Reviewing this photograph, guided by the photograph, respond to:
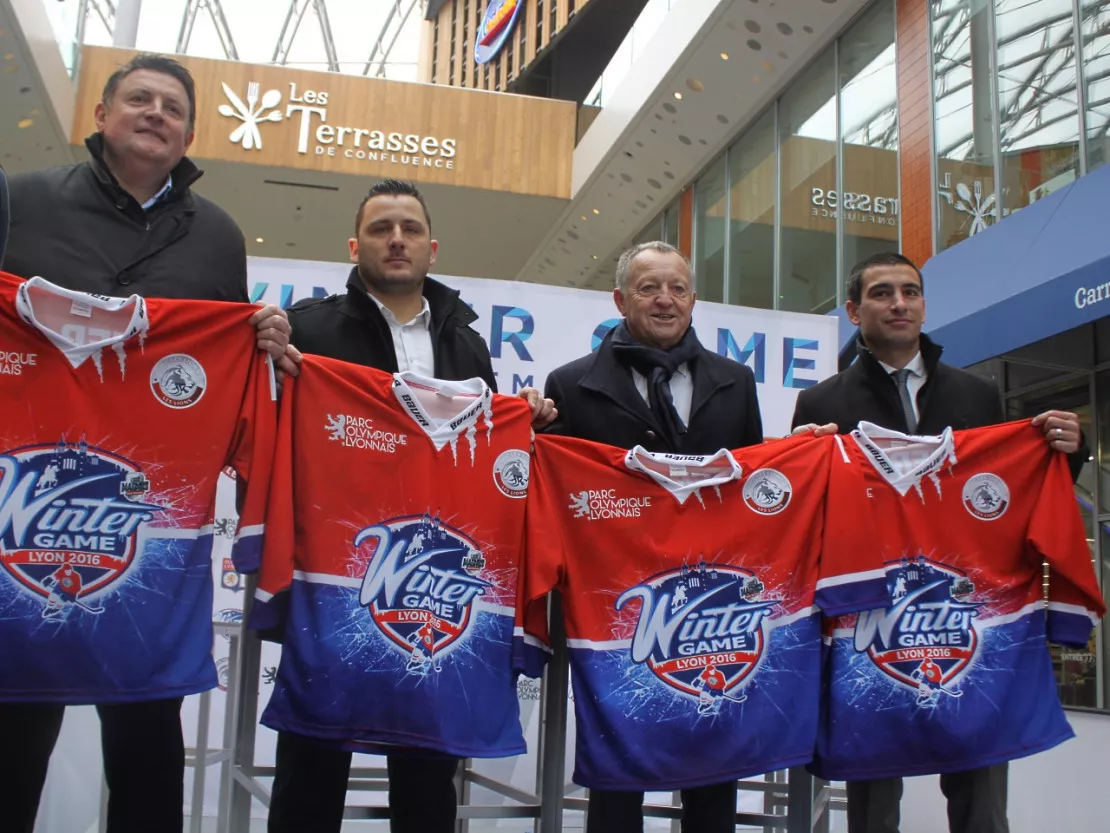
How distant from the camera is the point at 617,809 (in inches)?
104

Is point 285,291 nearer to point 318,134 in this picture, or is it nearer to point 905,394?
point 905,394

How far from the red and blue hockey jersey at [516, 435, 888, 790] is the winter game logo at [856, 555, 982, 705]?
0.43 feet

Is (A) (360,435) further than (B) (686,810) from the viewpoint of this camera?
No

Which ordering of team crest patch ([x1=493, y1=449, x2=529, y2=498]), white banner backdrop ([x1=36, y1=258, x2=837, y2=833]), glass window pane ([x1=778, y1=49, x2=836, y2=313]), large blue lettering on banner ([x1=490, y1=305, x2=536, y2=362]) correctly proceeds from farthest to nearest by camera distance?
1. glass window pane ([x1=778, y1=49, x2=836, y2=313])
2. large blue lettering on banner ([x1=490, y1=305, x2=536, y2=362])
3. white banner backdrop ([x1=36, y1=258, x2=837, y2=833])
4. team crest patch ([x1=493, y1=449, x2=529, y2=498])

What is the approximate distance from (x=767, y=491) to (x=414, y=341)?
1.07 m

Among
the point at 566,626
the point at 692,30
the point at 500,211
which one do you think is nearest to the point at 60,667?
the point at 566,626

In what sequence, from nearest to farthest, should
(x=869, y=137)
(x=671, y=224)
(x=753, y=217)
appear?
(x=869, y=137) < (x=753, y=217) < (x=671, y=224)

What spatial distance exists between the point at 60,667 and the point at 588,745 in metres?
1.29

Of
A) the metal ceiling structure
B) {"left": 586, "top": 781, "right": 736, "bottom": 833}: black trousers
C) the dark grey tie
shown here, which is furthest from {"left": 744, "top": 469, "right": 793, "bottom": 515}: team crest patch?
the metal ceiling structure

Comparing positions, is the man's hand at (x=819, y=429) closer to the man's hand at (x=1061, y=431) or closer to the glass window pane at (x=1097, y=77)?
the man's hand at (x=1061, y=431)

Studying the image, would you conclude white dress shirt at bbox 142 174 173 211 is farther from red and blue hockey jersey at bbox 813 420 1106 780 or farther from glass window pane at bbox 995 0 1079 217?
glass window pane at bbox 995 0 1079 217

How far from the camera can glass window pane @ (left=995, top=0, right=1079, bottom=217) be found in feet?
21.7

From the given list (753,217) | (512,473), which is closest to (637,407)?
(512,473)

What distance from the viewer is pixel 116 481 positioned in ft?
7.64
